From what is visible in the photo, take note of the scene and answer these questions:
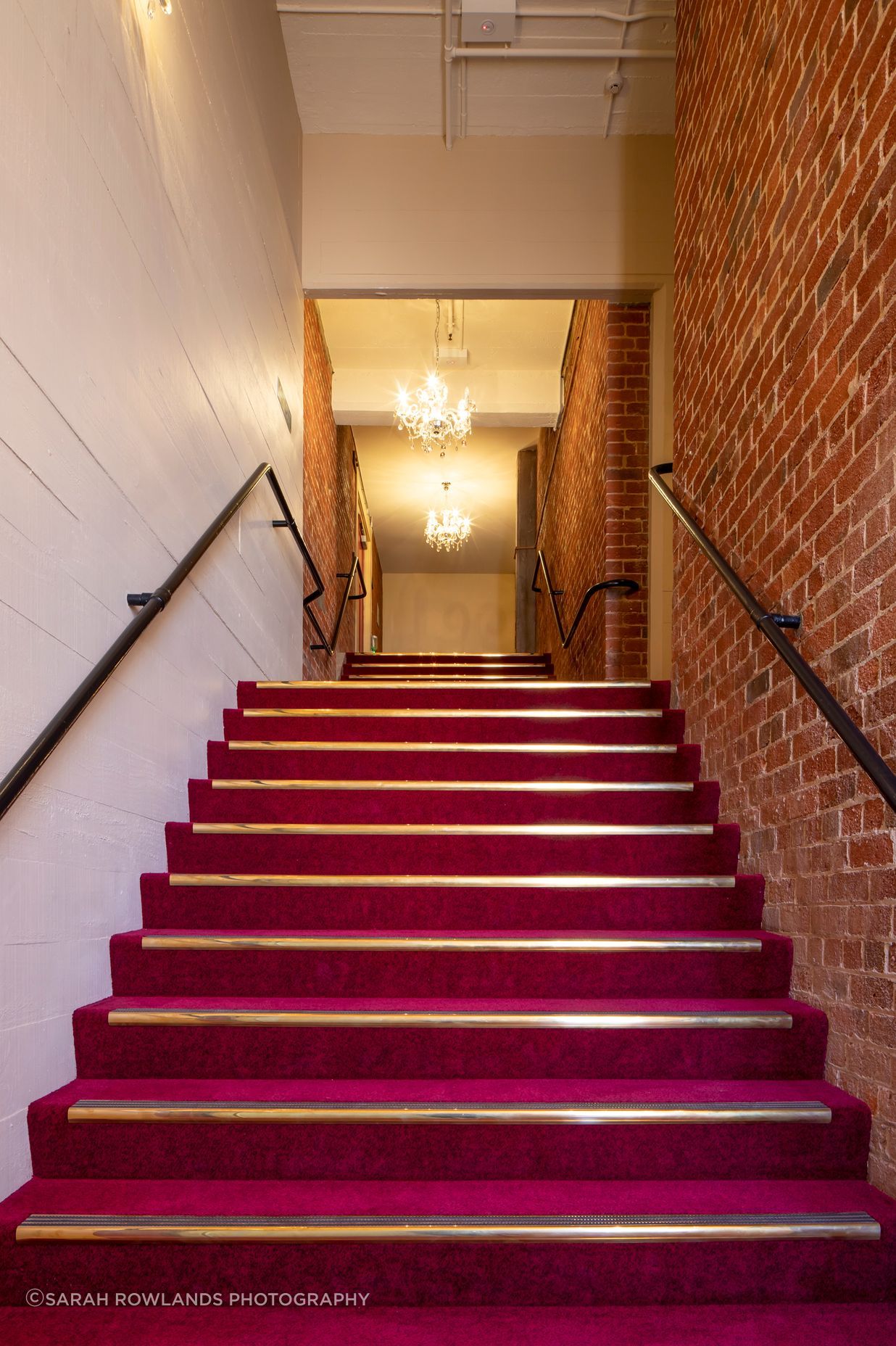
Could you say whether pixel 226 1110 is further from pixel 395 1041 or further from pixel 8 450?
pixel 8 450

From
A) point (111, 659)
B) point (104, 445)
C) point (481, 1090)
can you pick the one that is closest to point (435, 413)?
point (104, 445)

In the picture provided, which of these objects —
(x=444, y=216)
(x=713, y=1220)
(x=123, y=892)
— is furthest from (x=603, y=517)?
(x=713, y=1220)

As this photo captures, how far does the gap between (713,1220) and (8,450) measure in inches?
71.7

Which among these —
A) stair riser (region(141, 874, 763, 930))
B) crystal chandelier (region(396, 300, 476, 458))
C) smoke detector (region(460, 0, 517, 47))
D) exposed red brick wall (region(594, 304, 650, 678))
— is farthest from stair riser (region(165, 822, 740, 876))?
crystal chandelier (region(396, 300, 476, 458))

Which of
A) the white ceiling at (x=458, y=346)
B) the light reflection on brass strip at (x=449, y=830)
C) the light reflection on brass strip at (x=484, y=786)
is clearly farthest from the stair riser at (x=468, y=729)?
the white ceiling at (x=458, y=346)

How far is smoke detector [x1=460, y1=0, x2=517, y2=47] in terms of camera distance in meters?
4.17

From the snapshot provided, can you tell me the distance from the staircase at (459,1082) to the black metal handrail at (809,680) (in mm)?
654

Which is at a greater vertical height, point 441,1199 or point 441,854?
point 441,854

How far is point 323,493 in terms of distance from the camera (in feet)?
20.7

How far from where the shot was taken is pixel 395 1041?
199 cm

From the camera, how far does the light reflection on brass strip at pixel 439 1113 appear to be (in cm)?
177

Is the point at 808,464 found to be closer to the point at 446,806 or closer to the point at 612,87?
the point at 446,806

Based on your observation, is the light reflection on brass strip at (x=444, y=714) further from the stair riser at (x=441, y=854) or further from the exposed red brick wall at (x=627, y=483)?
the exposed red brick wall at (x=627, y=483)

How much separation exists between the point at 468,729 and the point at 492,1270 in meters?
1.92
